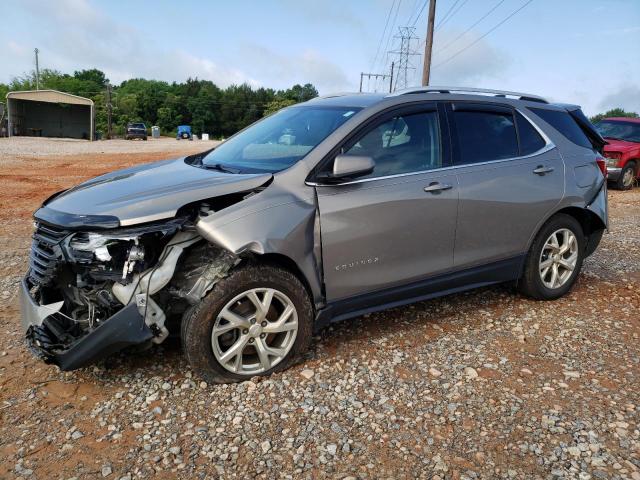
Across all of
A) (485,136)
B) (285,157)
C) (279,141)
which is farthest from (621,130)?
(285,157)

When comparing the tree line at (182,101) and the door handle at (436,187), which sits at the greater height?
the tree line at (182,101)

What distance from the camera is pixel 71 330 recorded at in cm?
312

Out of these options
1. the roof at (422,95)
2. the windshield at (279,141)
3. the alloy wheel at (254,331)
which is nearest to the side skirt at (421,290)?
the alloy wheel at (254,331)

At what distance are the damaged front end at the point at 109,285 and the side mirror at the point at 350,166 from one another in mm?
847

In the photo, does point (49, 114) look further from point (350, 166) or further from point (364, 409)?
point (364, 409)

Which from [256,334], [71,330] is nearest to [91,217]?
[71,330]

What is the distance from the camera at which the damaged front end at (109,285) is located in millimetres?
2953

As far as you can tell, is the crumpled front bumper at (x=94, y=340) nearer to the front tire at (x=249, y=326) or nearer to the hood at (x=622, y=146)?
the front tire at (x=249, y=326)

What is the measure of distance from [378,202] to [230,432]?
1.73 metres

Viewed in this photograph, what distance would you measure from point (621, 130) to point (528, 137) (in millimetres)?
11847

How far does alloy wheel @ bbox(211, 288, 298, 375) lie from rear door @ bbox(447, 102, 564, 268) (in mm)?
1496

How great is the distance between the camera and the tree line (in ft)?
263

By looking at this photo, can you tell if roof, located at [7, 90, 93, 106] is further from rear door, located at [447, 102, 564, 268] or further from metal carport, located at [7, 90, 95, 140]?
rear door, located at [447, 102, 564, 268]

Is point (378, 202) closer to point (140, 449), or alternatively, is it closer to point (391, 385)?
point (391, 385)
